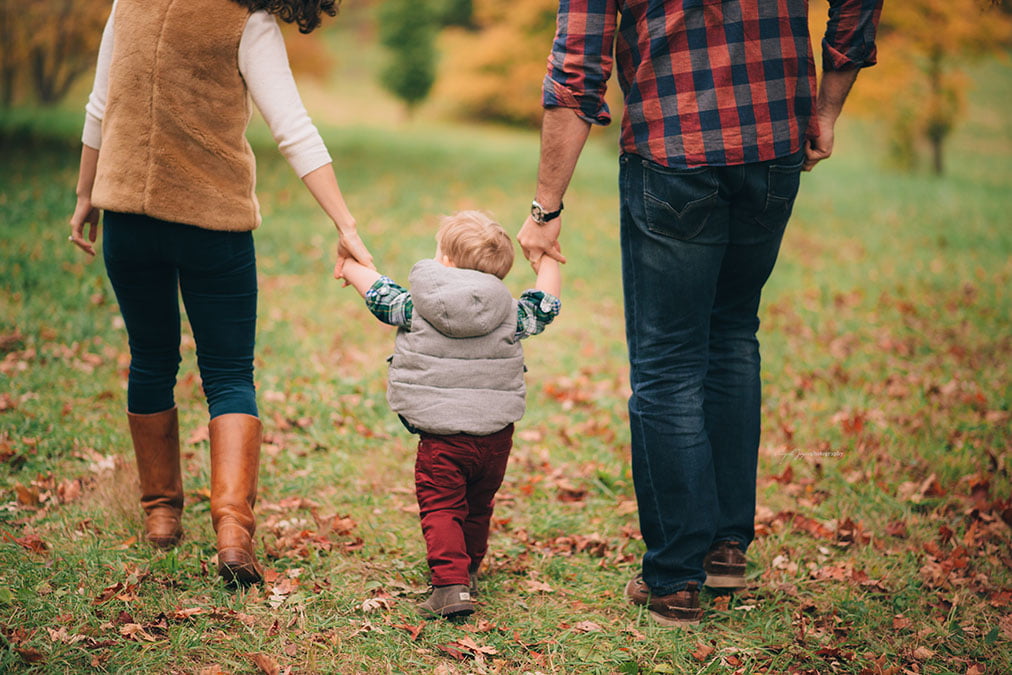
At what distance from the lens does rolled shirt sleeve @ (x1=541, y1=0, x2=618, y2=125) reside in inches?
99.0

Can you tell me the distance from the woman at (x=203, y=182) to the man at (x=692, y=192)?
0.88 m

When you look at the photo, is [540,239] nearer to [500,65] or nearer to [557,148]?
[557,148]

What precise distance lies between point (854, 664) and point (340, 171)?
506 inches

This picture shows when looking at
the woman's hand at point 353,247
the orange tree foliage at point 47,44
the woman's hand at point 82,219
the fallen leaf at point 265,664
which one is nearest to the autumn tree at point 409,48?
the orange tree foliage at point 47,44

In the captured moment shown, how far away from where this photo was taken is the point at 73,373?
16.1 feet

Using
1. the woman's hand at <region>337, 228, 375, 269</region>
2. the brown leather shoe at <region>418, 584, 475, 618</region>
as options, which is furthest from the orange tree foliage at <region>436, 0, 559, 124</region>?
the brown leather shoe at <region>418, 584, 475, 618</region>

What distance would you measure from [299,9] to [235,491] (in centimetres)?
A: 160

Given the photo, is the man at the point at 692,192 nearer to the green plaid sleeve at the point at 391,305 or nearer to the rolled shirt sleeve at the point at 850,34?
the rolled shirt sleeve at the point at 850,34

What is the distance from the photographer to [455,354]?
268cm

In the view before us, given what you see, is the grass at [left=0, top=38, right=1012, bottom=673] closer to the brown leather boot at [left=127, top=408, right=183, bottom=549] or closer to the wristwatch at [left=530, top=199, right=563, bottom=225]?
the brown leather boot at [left=127, top=408, right=183, bottom=549]

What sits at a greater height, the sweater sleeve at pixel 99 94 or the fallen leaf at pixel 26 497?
the sweater sleeve at pixel 99 94


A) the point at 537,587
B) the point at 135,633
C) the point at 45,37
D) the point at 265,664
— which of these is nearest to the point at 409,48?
the point at 45,37

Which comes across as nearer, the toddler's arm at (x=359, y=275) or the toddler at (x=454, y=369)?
the toddler at (x=454, y=369)

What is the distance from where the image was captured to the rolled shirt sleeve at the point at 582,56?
2516mm
